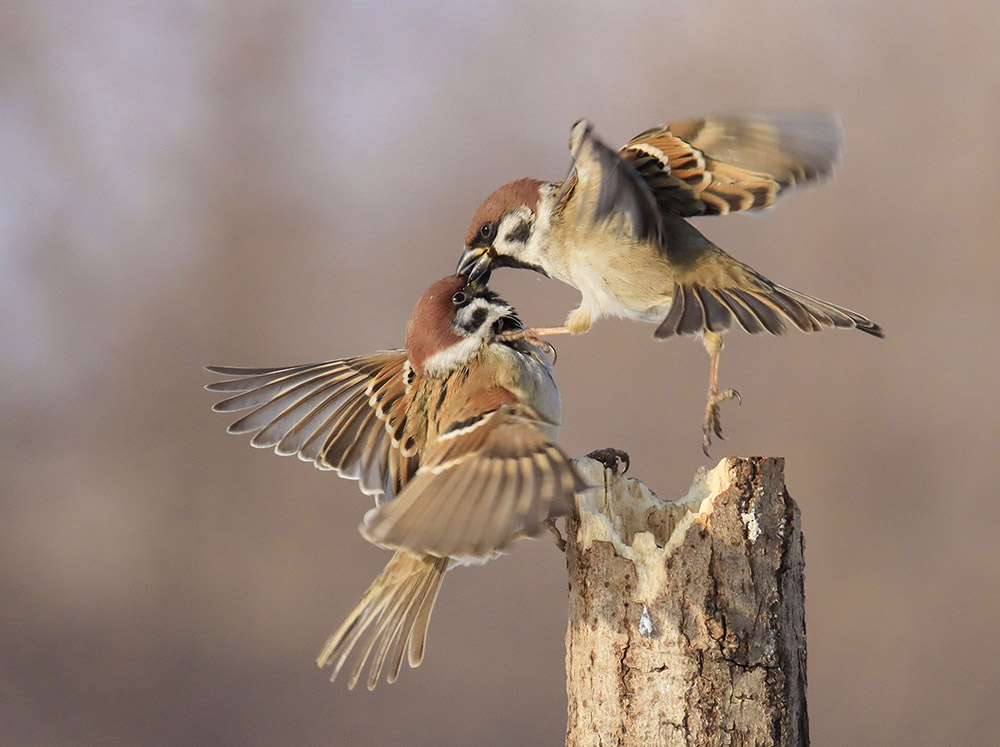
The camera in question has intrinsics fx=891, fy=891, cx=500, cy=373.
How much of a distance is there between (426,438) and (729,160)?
4.02ft

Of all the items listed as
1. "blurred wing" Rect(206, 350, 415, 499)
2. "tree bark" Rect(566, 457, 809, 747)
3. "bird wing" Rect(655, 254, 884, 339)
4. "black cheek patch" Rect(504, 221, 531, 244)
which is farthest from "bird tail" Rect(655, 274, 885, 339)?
"blurred wing" Rect(206, 350, 415, 499)

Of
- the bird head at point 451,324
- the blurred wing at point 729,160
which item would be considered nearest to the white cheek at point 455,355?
the bird head at point 451,324

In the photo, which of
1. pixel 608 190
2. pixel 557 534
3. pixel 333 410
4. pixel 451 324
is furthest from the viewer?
pixel 333 410

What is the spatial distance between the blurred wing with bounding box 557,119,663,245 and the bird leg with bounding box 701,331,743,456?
1.08 ft

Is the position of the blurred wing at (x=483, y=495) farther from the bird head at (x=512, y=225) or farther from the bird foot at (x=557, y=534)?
the bird head at (x=512, y=225)

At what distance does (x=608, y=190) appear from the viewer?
2.22 metres

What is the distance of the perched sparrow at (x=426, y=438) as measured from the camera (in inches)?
78.2

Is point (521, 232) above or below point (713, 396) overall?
above

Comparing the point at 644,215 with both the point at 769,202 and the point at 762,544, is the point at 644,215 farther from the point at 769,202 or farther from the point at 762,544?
the point at 762,544

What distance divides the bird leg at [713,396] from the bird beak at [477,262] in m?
0.71

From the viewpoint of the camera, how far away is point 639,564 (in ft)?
6.83

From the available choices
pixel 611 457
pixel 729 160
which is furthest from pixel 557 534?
pixel 729 160

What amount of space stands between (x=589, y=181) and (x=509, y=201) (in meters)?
0.30

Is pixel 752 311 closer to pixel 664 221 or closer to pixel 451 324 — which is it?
pixel 664 221
